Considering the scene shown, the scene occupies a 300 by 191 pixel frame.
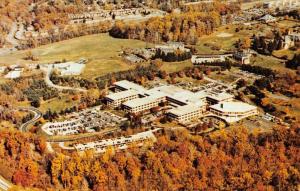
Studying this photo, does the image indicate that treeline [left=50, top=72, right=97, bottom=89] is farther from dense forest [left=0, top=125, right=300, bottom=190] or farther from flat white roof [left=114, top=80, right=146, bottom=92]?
dense forest [left=0, top=125, right=300, bottom=190]

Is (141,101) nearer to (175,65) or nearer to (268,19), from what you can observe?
(175,65)

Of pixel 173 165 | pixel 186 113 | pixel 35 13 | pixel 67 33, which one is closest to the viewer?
pixel 173 165

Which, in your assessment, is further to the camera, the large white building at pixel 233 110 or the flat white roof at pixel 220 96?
the flat white roof at pixel 220 96

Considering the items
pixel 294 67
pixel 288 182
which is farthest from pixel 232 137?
pixel 294 67

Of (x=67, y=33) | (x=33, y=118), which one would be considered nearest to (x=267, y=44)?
(x=67, y=33)

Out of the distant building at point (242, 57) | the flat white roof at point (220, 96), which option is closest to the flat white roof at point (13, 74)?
the flat white roof at point (220, 96)

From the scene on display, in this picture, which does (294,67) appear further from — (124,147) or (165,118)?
(124,147)

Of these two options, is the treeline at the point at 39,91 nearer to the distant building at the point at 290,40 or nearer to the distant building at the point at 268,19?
the distant building at the point at 290,40
